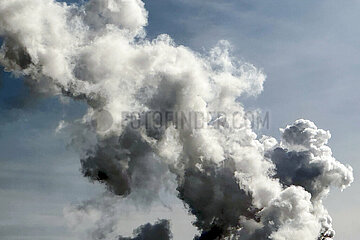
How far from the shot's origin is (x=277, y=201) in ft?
611

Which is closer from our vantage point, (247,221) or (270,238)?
(270,238)

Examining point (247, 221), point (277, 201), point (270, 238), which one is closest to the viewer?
point (270, 238)

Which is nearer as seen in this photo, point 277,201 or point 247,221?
point 277,201

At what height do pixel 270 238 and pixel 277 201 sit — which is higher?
pixel 277 201

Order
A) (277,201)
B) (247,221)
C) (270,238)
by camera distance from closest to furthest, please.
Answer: (270,238) < (277,201) < (247,221)

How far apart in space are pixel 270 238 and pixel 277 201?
20006 mm

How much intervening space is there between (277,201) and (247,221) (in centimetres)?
2179

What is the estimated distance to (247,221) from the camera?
199m

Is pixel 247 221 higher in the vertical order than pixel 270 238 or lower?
higher

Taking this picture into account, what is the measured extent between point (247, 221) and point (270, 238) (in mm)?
25629
